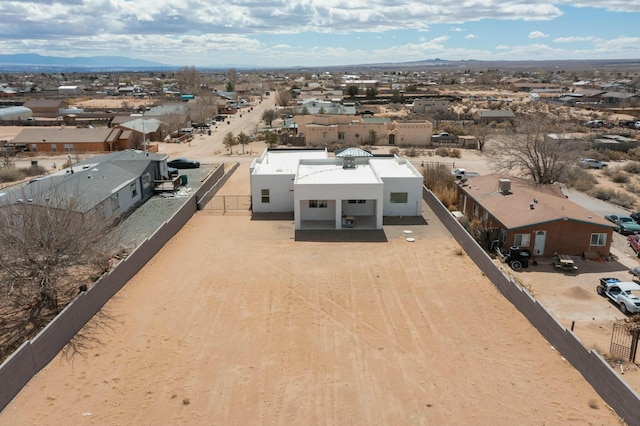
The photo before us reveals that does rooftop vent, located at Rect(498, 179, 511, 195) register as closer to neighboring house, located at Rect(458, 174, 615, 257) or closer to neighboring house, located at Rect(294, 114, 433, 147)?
neighboring house, located at Rect(458, 174, 615, 257)

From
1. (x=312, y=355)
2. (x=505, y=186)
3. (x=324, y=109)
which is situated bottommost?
(x=312, y=355)

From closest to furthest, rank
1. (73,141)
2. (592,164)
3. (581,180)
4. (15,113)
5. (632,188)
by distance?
(632,188) < (581,180) < (592,164) < (73,141) < (15,113)

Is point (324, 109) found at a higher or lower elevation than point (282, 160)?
higher

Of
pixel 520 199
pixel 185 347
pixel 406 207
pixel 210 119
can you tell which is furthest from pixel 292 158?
pixel 210 119

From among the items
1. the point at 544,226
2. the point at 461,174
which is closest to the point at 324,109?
the point at 461,174

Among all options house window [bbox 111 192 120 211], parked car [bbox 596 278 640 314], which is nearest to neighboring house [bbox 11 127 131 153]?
house window [bbox 111 192 120 211]

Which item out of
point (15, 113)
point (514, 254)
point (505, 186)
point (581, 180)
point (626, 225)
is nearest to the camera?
point (514, 254)

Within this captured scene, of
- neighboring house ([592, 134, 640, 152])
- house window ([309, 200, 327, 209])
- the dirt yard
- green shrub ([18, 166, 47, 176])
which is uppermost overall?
neighboring house ([592, 134, 640, 152])

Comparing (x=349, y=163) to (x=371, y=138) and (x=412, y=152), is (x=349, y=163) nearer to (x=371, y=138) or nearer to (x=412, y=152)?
(x=412, y=152)
